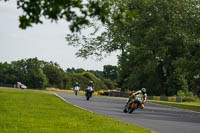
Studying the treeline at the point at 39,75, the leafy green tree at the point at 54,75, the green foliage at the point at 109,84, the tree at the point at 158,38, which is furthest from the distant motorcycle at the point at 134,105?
the green foliage at the point at 109,84

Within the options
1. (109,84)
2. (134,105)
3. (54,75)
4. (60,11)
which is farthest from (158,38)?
(109,84)

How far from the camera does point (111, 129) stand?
1345 centimetres

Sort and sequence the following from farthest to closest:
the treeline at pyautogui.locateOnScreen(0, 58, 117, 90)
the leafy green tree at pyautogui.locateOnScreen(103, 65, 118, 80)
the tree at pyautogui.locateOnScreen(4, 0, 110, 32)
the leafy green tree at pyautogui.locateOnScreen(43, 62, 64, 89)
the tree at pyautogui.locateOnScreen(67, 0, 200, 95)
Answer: the leafy green tree at pyautogui.locateOnScreen(103, 65, 118, 80) → the leafy green tree at pyautogui.locateOnScreen(43, 62, 64, 89) → the treeline at pyautogui.locateOnScreen(0, 58, 117, 90) → the tree at pyautogui.locateOnScreen(67, 0, 200, 95) → the tree at pyautogui.locateOnScreen(4, 0, 110, 32)

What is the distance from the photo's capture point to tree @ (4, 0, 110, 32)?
4.75m

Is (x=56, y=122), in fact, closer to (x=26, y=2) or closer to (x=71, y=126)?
(x=71, y=126)

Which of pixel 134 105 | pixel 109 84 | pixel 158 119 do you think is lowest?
pixel 158 119

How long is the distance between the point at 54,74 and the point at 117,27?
75.2m

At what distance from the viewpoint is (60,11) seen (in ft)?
15.5

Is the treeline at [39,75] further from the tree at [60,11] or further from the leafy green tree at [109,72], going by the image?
the tree at [60,11]

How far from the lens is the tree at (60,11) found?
475 cm

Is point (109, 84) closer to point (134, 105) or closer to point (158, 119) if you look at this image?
point (134, 105)

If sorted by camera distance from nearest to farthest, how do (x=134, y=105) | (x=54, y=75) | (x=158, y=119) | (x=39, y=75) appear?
(x=158, y=119), (x=134, y=105), (x=39, y=75), (x=54, y=75)

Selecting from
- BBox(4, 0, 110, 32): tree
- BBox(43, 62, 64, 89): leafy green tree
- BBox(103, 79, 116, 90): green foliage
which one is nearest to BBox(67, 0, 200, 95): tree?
BBox(4, 0, 110, 32): tree

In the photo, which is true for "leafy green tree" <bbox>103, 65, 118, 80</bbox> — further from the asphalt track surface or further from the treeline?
the asphalt track surface
